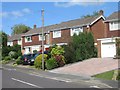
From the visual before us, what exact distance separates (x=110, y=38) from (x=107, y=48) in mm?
1495

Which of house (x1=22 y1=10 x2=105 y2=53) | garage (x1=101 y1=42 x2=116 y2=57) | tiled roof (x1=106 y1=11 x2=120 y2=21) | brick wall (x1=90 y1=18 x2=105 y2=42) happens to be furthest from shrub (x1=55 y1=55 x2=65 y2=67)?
brick wall (x1=90 y1=18 x2=105 y2=42)

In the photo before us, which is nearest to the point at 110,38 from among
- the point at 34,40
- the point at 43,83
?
the point at 43,83

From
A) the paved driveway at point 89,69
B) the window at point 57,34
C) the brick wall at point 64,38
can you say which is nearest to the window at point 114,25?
the brick wall at point 64,38

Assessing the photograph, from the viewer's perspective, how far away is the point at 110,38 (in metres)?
40.2

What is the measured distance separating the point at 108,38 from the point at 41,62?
402 inches

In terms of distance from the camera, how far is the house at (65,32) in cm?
4844

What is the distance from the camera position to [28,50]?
6494cm

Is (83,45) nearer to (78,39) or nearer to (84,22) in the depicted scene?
(78,39)

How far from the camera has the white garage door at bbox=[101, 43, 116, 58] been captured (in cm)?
4034

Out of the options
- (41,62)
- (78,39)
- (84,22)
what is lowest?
(41,62)

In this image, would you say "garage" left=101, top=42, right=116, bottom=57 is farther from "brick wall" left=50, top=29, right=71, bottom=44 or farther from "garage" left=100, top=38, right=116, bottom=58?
"brick wall" left=50, top=29, right=71, bottom=44

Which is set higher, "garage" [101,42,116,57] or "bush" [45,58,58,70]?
"garage" [101,42,116,57]

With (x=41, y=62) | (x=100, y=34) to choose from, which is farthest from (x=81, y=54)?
(x=100, y=34)

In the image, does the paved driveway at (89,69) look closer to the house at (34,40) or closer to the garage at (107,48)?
the garage at (107,48)
